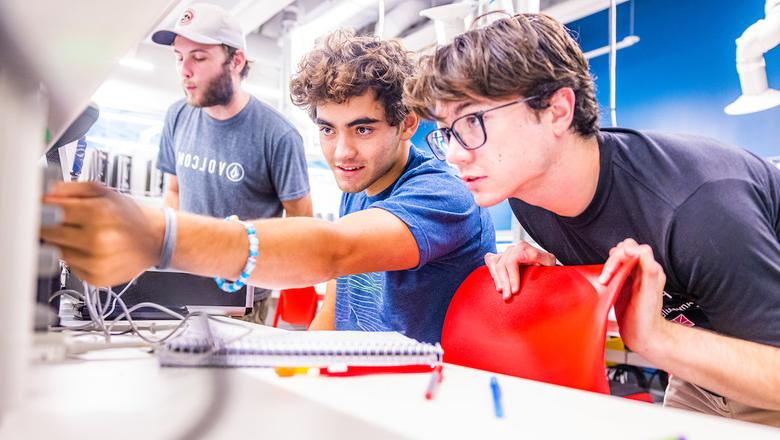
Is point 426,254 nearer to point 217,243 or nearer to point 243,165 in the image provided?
point 217,243

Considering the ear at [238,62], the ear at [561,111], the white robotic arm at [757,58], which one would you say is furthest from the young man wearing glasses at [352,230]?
the white robotic arm at [757,58]

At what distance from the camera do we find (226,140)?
79.3 inches

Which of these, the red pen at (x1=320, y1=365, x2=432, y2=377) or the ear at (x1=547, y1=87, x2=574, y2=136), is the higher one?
the ear at (x1=547, y1=87, x2=574, y2=136)

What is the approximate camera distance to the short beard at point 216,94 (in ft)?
6.64

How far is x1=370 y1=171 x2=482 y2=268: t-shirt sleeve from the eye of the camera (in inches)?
38.9

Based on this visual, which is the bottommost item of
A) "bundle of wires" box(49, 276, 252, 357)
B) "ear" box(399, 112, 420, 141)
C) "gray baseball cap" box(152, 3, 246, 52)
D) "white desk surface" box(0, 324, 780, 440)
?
"white desk surface" box(0, 324, 780, 440)

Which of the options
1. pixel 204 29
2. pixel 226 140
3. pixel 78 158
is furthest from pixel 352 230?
pixel 204 29

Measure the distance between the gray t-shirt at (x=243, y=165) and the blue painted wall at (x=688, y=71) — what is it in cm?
269

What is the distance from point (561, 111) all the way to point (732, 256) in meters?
0.42

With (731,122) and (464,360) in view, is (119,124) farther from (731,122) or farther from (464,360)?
(464,360)

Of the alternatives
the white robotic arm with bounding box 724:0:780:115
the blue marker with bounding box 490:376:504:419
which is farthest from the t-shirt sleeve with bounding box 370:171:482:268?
the white robotic arm with bounding box 724:0:780:115

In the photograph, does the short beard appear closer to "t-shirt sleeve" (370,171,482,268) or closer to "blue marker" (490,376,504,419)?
"t-shirt sleeve" (370,171,482,268)

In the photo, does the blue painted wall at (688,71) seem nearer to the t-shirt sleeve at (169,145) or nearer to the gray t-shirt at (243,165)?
the gray t-shirt at (243,165)

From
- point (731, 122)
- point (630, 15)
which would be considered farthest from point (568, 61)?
point (630, 15)
